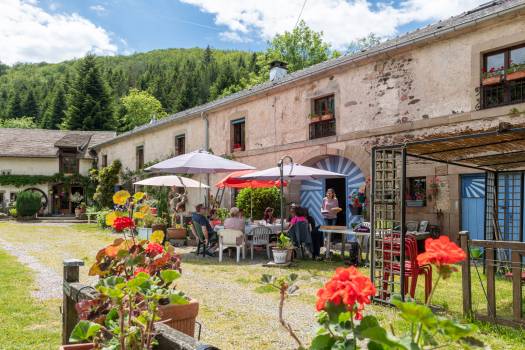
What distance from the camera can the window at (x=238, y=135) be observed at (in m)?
15.8

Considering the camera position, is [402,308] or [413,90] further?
[413,90]

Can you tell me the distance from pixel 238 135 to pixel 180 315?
1349cm

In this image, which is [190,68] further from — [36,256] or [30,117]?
[36,256]

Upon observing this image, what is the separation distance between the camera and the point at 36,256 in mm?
9789

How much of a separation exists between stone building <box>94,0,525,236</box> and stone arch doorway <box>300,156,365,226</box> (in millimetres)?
32

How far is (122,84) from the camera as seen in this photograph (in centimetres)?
6544

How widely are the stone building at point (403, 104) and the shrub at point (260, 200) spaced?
81 centimetres

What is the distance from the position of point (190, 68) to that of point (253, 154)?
52700 millimetres

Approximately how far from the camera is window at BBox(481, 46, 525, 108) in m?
8.34

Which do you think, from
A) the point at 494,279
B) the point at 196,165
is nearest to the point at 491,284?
the point at 494,279

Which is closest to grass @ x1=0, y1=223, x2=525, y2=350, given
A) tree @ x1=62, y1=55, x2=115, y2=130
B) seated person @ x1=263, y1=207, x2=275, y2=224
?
seated person @ x1=263, y1=207, x2=275, y2=224

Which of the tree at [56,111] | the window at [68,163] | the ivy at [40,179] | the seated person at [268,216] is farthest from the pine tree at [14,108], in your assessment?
the seated person at [268,216]

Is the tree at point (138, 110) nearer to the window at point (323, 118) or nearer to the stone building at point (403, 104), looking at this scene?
the stone building at point (403, 104)

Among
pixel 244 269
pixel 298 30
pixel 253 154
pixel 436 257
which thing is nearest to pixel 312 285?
pixel 244 269
